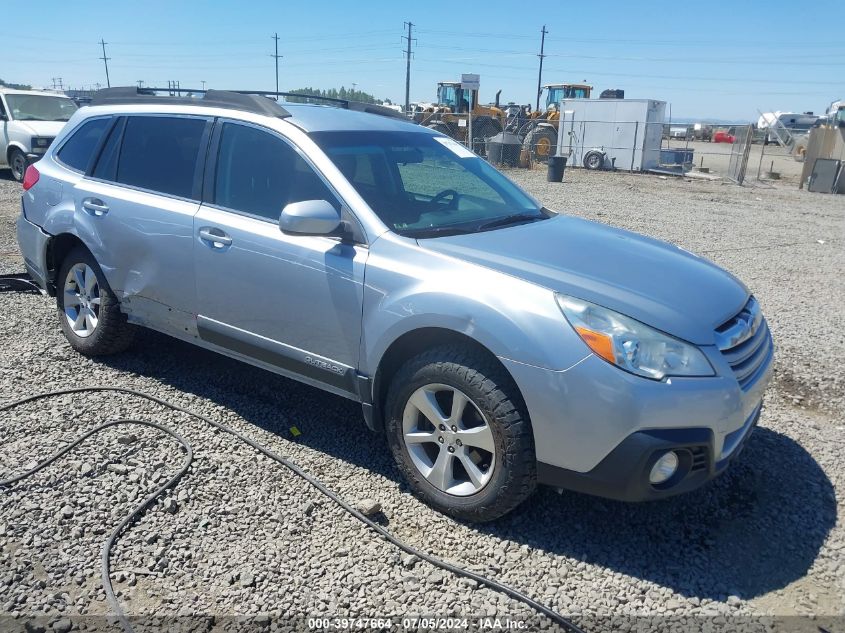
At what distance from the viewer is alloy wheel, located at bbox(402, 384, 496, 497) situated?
9.85ft

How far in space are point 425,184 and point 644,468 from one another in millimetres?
2106

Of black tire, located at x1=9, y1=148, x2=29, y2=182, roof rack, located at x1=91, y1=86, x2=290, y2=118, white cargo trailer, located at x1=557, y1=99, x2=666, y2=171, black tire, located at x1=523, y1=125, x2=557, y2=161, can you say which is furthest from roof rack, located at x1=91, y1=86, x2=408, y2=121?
black tire, located at x1=523, y1=125, x2=557, y2=161

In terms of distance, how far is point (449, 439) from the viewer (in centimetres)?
309

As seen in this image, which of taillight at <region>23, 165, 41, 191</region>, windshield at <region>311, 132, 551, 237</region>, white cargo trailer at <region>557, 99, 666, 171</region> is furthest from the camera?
white cargo trailer at <region>557, 99, 666, 171</region>

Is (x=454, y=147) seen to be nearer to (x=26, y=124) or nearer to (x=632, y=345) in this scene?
(x=632, y=345)

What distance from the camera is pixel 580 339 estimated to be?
8.78 ft

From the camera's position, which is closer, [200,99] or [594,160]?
[200,99]

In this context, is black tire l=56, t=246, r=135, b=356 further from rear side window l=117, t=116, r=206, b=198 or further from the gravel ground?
rear side window l=117, t=116, r=206, b=198

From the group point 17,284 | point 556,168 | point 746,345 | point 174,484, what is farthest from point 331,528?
point 556,168

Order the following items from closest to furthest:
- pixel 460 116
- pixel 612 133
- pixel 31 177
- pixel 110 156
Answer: pixel 110 156 < pixel 31 177 < pixel 612 133 < pixel 460 116

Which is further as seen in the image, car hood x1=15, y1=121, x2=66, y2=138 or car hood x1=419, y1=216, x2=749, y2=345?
car hood x1=15, y1=121, x2=66, y2=138

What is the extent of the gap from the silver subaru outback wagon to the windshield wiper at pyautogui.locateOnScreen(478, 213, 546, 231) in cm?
2

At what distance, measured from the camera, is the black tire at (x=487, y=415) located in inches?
112

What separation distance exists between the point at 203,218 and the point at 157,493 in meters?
1.55
